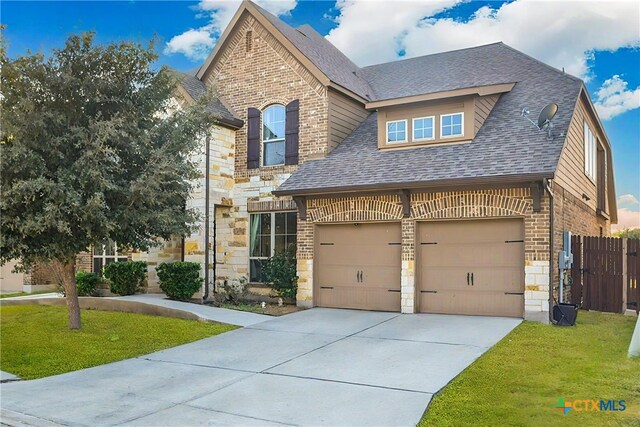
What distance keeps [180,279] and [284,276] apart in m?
2.83

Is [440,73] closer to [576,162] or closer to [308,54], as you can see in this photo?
[308,54]

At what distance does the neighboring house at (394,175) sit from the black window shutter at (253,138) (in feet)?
0.12

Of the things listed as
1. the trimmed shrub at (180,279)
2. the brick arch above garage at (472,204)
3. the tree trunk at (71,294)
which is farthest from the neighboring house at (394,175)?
the tree trunk at (71,294)

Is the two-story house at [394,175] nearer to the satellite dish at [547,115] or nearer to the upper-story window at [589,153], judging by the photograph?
the upper-story window at [589,153]

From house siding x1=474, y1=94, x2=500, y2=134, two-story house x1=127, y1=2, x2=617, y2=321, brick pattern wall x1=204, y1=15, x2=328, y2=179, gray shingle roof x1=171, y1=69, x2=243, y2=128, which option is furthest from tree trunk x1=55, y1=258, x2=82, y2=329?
house siding x1=474, y1=94, x2=500, y2=134

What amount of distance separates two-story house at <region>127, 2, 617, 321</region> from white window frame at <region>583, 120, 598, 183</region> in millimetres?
63

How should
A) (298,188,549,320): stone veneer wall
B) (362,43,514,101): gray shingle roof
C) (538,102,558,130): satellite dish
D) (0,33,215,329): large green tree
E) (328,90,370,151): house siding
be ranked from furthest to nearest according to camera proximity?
(362,43,514,101): gray shingle roof, (328,90,370,151): house siding, (538,102,558,130): satellite dish, (298,188,549,320): stone veneer wall, (0,33,215,329): large green tree

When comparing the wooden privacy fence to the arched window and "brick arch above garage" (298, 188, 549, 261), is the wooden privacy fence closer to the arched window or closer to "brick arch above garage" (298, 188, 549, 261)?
"brick arch above garage" (298, 188, 549, 261)

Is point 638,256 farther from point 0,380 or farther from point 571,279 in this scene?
point 0,380

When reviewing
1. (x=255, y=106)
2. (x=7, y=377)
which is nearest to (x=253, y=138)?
(x=255, y=106)

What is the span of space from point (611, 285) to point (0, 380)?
504 inches

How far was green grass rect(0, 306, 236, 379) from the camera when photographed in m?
9.47

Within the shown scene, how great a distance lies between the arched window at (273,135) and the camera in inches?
649

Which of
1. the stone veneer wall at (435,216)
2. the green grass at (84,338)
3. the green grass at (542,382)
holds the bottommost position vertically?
the green grass at (84,338)
